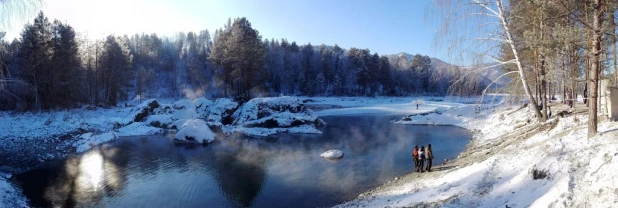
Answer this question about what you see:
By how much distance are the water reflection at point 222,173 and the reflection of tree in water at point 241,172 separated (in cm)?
5

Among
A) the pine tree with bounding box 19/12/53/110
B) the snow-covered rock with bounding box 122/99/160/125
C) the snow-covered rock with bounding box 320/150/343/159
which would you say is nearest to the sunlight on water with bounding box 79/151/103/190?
the snow-covered rock with bounding box 122/99/160/125

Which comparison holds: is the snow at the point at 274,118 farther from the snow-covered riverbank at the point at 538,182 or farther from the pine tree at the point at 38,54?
the snow-covered riverbank at the point at 538,182

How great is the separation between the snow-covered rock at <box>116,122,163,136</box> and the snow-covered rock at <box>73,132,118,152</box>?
2.01 meters

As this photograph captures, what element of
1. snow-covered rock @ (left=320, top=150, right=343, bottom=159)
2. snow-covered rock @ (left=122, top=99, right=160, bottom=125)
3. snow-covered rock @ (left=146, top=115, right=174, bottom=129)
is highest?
snow-covered rock @ (left=122, top=99, right=160, bottom=125)

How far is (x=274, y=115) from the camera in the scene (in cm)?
4125

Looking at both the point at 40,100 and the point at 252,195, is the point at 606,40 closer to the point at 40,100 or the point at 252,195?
the point at 252,195

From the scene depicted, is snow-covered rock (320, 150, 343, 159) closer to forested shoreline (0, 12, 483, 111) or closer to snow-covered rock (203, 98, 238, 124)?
forested shoreline (0, 12, 483, 111)

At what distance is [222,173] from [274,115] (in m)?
20.9

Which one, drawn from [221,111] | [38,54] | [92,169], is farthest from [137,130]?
[38,54]

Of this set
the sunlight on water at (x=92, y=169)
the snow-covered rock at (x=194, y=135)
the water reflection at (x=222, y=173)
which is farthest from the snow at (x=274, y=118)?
the sunlight on water at (x=92, y=169)

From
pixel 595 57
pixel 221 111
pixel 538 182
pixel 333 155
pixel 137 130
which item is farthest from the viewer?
pixel 221 111

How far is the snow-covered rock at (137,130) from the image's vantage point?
117ft

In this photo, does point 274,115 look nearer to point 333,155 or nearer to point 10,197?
point 333,155

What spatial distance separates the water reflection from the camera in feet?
52.7
